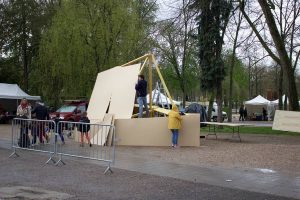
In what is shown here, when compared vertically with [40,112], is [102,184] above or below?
below

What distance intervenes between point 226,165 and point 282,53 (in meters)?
13.0

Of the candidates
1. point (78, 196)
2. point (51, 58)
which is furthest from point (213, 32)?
point (78, 196)

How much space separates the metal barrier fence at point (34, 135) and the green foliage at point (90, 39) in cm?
1872

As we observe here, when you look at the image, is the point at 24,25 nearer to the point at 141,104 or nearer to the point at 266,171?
the point at 141,104

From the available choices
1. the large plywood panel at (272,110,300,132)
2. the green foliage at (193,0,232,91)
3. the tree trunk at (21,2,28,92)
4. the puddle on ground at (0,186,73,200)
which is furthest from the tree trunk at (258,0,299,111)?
the tree trunk at (21,2,28,92)

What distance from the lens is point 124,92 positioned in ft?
67.5

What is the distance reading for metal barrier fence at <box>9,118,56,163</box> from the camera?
15.0 m

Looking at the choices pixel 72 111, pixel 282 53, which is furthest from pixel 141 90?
pixel 72 111

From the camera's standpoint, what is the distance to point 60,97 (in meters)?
40.3

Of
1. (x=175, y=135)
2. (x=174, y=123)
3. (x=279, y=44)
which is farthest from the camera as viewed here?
(x=279, y=44)

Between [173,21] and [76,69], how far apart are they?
16.1 m

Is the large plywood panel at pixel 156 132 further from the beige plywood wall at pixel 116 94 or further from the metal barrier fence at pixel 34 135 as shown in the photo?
the metal barrier fence at pixel 34 135

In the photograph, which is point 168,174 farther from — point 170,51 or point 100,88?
point 170,51

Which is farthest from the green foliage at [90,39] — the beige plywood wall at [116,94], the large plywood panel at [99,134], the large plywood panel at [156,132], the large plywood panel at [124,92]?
the large plywood panel at [99,134]
